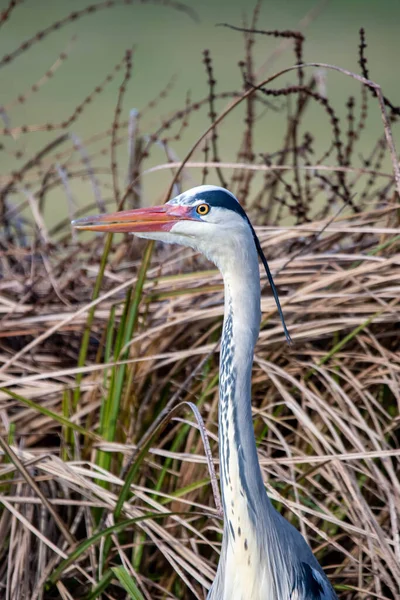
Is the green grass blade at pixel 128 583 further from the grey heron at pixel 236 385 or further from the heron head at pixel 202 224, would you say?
the heron head at pixel 202 224

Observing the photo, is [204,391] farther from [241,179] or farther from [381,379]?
[241,179]

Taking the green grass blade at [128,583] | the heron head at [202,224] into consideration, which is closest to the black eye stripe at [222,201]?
the heron head at [202,224]

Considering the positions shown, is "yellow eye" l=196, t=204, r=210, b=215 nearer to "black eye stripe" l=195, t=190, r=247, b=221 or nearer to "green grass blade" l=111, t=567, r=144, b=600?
"black eye stripe" l=195, t=190, r=247, b=221

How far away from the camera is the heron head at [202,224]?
942 mm

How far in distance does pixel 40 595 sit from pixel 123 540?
0.18 meters

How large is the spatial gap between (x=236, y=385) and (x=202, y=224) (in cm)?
19

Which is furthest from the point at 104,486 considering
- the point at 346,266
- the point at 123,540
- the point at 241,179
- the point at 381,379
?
the point at 241,179

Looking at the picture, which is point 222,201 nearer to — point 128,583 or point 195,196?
point 195,196

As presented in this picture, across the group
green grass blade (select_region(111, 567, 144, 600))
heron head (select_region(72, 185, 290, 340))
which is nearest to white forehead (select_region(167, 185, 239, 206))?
heron head (select_region(72, 185, 290, 340))

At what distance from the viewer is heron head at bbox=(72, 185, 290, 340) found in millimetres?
942

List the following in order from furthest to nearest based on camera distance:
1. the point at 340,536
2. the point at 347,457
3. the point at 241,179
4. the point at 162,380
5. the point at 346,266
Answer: the point at 241,179 → the point at 346,266 → the point at 162,380 → the point at 340,536 → the point at 347,457

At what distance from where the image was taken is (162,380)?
1.52m

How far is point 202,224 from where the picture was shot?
96 centimetres

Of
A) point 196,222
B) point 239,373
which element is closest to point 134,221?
point 196,222
